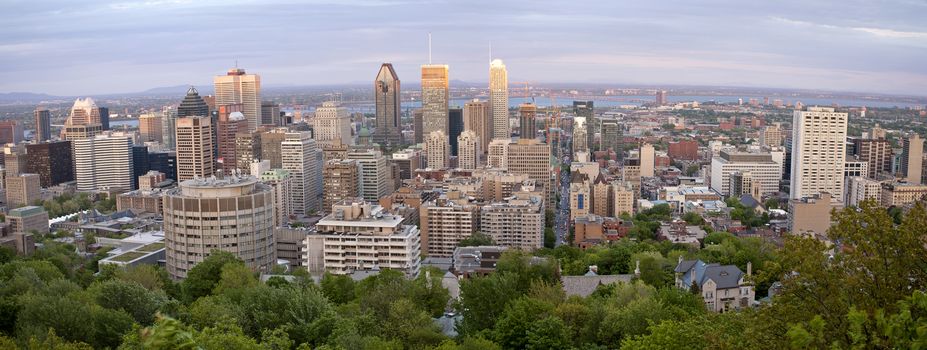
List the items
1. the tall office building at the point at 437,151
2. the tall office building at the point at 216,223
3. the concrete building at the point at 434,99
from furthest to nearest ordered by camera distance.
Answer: the concrete building at the point at 434,99 → the tall office building at the point at 437,151 → the tall office building at the point at 216,223

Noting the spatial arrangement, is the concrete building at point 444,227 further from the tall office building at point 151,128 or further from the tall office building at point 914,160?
the tall office building at point 151,128

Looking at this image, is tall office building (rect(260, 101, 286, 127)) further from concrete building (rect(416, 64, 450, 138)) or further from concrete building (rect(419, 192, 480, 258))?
concrete building (rect(419, 192, 480, 258))

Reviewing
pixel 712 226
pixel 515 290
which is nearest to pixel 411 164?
pixel 712 226

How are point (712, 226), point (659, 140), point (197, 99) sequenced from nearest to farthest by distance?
1. point (712, 226)
2. point (197, 99)
3. point (659, 140)

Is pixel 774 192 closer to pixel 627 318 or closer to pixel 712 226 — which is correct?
pixel 712 226

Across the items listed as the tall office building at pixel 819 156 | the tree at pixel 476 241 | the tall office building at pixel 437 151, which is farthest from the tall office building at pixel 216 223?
the tall office building at pixel 437 151
